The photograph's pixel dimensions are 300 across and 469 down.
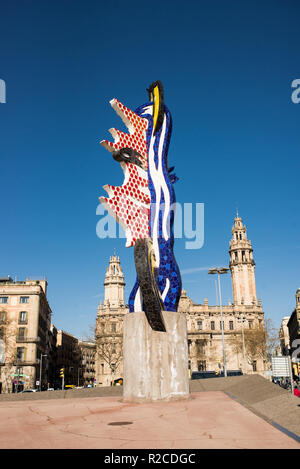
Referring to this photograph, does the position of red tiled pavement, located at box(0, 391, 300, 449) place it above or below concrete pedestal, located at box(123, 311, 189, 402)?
below

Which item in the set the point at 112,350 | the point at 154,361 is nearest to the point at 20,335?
the point at 112,350

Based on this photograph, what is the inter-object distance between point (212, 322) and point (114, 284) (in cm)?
2497

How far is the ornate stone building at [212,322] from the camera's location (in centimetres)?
8075

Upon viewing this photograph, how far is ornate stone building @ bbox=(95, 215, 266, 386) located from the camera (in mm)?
80750

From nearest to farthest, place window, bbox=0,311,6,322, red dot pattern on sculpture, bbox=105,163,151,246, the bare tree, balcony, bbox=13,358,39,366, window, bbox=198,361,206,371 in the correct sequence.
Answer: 1. red dot pattern on sculpture, bbox=105,163,151,246
2. balcony, bbox=13,358,39,366
3. window, bbox=0,311,6,322
4. the bare tree
5. window, bbox=198,361,206,371

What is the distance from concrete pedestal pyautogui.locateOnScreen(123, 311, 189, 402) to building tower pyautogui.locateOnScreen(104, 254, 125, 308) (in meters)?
75.4

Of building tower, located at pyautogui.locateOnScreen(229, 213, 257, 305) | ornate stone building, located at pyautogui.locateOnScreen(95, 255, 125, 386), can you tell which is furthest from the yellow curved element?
building tower, located at pyautogui.locateOnScreen(229, 213, 257, 305)

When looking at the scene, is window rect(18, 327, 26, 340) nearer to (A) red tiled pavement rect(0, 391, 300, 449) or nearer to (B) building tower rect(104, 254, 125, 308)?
(B) building tower rect(104, 254, 125, 308)

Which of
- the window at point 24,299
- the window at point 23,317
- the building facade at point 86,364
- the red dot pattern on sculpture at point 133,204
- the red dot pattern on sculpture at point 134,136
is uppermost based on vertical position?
the red dot pattern on sculpture at point 134,136

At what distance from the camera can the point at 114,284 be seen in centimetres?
9550

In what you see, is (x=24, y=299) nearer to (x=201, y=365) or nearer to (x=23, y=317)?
(x=23, y=317)

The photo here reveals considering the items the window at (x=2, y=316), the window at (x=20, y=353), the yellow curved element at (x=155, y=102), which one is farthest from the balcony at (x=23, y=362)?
the yellow curved element at (x=155, y=102)

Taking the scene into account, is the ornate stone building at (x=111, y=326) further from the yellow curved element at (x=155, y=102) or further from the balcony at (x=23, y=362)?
the yellow curved element at (x=155, y=102)
